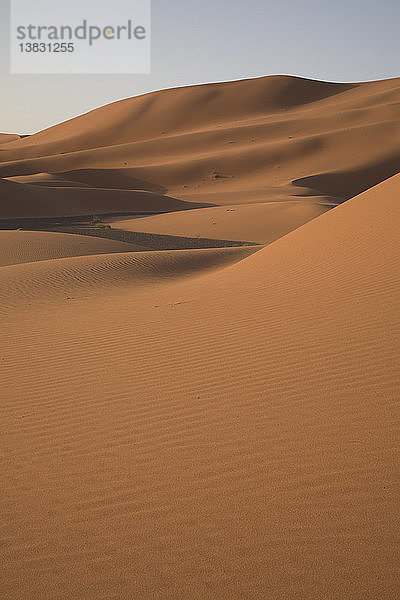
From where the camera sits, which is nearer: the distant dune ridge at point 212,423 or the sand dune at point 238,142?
the distant dune ridge at point 212,423

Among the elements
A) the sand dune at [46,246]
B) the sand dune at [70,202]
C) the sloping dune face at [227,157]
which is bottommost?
the sand dune at [46,246]

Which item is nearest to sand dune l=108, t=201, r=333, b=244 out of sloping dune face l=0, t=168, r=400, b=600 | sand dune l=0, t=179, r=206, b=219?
sand dune l=0, t=179, r=206, b=219

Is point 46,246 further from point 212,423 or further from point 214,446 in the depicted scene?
point 214,446

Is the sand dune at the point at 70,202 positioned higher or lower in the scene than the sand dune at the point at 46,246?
higher

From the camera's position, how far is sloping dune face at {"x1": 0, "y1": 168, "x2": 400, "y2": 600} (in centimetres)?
327

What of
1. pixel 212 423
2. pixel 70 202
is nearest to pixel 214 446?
pixel 212 423

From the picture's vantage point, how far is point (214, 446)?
14.8 ft

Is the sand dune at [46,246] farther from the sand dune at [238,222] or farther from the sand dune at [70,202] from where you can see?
the sand dune at [70,202]

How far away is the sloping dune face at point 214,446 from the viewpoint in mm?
3270

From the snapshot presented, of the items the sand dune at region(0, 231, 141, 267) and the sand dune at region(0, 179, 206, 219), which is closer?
the sand dune at region(0, 231, 141, 267)

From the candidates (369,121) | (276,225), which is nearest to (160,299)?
(276,225)

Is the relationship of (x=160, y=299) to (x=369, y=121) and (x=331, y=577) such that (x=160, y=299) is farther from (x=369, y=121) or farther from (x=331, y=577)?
(x=369, y=121)

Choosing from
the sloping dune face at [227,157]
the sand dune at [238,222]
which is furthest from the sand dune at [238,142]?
the sand dune at [238,222]

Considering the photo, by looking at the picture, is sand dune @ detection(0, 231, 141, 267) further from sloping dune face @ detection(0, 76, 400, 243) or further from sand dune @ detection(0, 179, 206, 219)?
sand dune @ detection(0, 179, 206, 219)
